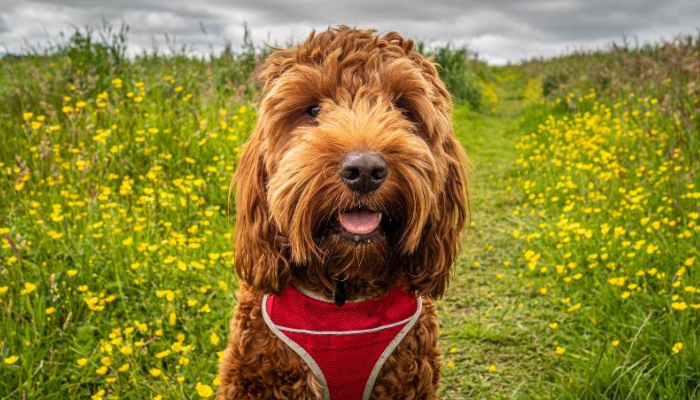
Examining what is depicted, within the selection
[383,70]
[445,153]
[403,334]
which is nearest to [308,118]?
[383,70]

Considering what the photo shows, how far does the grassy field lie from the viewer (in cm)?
289

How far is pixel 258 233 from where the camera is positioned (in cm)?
222

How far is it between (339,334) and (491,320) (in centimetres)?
189

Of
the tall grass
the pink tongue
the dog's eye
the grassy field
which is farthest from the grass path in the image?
the pink tongue

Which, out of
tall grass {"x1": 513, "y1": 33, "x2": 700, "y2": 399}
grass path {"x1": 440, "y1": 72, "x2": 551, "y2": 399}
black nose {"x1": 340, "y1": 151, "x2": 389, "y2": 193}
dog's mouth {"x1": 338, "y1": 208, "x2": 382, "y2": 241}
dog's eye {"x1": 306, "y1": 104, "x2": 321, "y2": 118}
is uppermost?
dog's eye {"x1": 306, "y1": 104, "x2": 321, "y2": 118}

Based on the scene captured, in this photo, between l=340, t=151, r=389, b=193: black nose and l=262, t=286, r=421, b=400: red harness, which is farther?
l=262, t=286, r=421, b=400: red harness

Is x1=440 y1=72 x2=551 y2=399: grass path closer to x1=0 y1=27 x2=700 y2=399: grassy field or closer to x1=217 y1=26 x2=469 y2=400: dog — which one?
x1=0 y1=27 x2=700 y2=399: grassy field

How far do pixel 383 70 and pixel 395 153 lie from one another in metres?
0.42

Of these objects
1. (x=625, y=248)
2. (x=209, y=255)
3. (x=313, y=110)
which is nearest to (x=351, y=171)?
(x=313, y=110)

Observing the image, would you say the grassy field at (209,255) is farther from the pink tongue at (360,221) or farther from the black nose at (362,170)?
the black nose at (362,170)

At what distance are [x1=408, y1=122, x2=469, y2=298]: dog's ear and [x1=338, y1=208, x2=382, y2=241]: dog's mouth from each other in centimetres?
34

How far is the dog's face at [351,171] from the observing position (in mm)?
1891

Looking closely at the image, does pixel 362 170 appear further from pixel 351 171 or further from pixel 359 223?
pixel 359 223

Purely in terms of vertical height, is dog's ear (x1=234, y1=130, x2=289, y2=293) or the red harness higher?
dog's ear (x1=234, y1=130, x2=289, y2=293)
